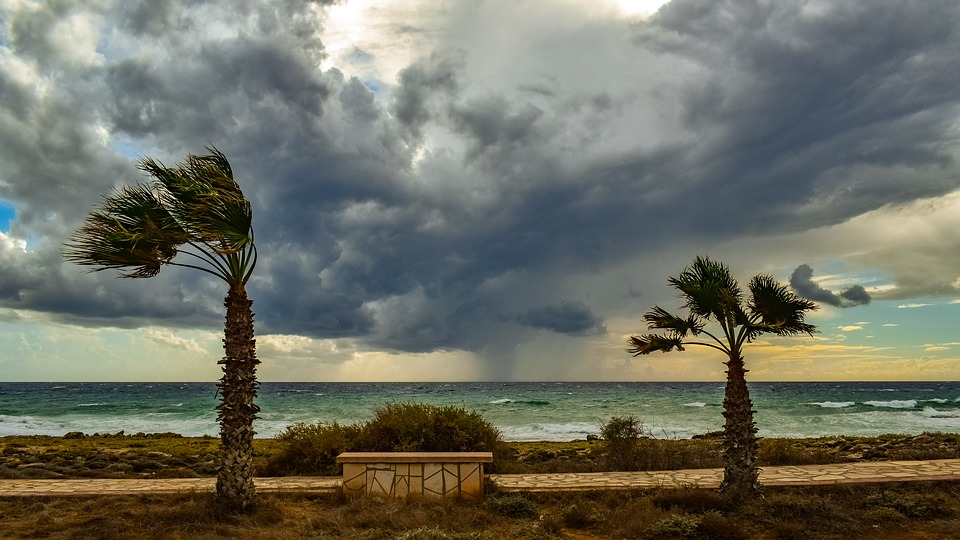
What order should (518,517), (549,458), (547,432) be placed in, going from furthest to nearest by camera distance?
(547,432)
(549,458)
(518,517)

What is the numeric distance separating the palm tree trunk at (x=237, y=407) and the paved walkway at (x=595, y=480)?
1.76 meters

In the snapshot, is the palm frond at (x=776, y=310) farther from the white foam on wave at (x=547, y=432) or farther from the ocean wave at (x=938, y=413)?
the ocean wave at (x=938, y=413)

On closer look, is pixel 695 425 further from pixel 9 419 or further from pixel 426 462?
pixel 9 419

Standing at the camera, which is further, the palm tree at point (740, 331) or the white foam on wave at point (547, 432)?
the white foam on wave at point (547, 432)

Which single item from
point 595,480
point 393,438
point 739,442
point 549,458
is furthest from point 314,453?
point 739,442

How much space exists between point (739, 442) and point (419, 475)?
538 centimetres

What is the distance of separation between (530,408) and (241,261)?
45.2 m

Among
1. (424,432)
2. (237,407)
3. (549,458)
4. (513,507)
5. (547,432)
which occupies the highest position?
(237,407)

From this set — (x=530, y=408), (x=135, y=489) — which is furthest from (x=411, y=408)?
(x=530, y=408)

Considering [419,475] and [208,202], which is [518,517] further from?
[208,202]

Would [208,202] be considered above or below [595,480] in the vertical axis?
above

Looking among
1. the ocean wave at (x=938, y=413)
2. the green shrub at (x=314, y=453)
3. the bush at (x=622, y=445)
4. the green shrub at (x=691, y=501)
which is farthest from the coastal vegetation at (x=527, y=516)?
the ocean wave at (x=938, y=413)

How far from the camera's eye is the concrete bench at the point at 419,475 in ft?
35.4

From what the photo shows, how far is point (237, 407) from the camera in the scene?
9.69 meters
